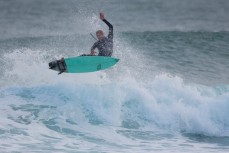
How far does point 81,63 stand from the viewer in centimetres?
1252

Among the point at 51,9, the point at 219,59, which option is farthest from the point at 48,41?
the point at 219,59

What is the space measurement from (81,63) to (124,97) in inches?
107

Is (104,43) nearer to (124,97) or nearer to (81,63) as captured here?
(81,63)

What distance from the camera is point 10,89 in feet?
50.8

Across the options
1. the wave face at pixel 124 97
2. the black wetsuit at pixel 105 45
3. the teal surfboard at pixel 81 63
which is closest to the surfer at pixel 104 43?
the black wetsuit at pixel 105 45

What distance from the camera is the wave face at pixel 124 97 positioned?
1183 cm

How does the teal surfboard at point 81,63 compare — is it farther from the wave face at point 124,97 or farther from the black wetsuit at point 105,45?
the wave face at point 124,97

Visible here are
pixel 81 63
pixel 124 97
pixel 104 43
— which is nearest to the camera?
pixel 104 43

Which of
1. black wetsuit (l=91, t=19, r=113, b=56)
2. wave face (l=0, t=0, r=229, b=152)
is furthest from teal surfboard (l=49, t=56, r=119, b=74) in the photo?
wave face (l=0, t=0, r=229, b=152)

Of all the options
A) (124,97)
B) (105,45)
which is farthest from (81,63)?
(124,97)

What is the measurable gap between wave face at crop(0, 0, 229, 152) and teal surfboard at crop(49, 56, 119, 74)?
5.89 feet

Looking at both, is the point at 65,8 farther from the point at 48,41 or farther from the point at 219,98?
the point at 219,98

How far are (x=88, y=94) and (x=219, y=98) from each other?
4.94 meters

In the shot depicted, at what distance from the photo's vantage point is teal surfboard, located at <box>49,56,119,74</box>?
12.3 m
